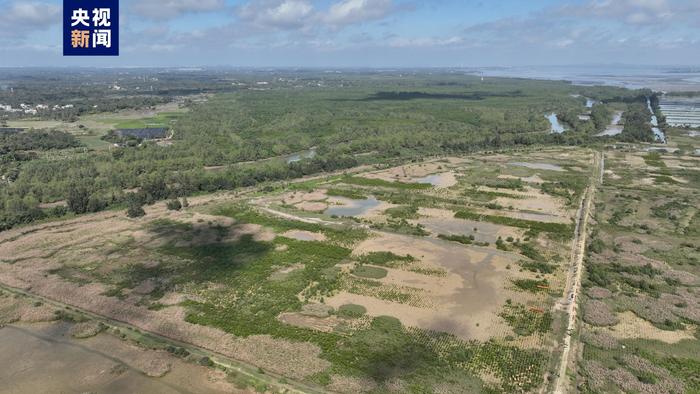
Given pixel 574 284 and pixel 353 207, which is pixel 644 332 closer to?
pixel 574 284

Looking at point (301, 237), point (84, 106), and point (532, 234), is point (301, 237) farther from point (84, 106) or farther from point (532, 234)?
point (84, 106)

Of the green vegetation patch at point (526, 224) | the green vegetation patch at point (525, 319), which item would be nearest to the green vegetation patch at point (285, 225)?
the green vegetation patch at point (526, 224)

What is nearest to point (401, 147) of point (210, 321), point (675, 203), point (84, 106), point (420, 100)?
point (675, 203)

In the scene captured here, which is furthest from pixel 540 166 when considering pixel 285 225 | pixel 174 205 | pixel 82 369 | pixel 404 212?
pixel 82 369

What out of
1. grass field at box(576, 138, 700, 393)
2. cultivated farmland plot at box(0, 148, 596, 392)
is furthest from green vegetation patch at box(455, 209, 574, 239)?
grass field at box(576, 138, 700, 393)

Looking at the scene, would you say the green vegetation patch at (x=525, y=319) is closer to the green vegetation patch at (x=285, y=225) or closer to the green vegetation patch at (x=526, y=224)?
the green vegetation patch at (x=526, y=224)

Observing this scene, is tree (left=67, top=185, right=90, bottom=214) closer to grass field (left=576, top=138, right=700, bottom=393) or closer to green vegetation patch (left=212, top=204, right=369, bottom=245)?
green vegetation patch (left=212, top=204, right=369, bottom=245)
